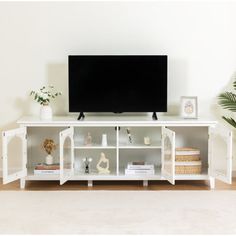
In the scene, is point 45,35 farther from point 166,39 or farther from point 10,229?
point 10,229

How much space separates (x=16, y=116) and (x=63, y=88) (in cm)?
57

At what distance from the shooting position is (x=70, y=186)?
472 centimetres

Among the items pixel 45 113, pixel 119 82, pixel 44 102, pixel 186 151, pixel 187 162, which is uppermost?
pixel 119 82

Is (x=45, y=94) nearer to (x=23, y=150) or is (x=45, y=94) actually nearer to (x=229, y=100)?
(x=23, y=150)

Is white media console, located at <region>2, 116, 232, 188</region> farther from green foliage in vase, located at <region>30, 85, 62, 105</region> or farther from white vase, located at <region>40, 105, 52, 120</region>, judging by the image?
green foliage in vase, located at <region>30, 85, 62, 105</region>

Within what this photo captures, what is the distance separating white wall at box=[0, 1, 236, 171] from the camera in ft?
16.2

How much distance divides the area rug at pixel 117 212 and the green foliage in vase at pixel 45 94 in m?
0.90

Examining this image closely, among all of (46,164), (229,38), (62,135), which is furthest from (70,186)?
(229,38)

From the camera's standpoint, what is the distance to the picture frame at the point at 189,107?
475 cm

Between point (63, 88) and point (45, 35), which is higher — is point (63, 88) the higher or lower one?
the lower one

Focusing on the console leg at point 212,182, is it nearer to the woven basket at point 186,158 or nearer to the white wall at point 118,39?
the woven basket at point 186,158

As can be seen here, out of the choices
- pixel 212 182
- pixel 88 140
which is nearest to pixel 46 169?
pixel 88 140

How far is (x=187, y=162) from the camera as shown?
4.65 metres

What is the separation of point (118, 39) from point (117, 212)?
76.7 inches
